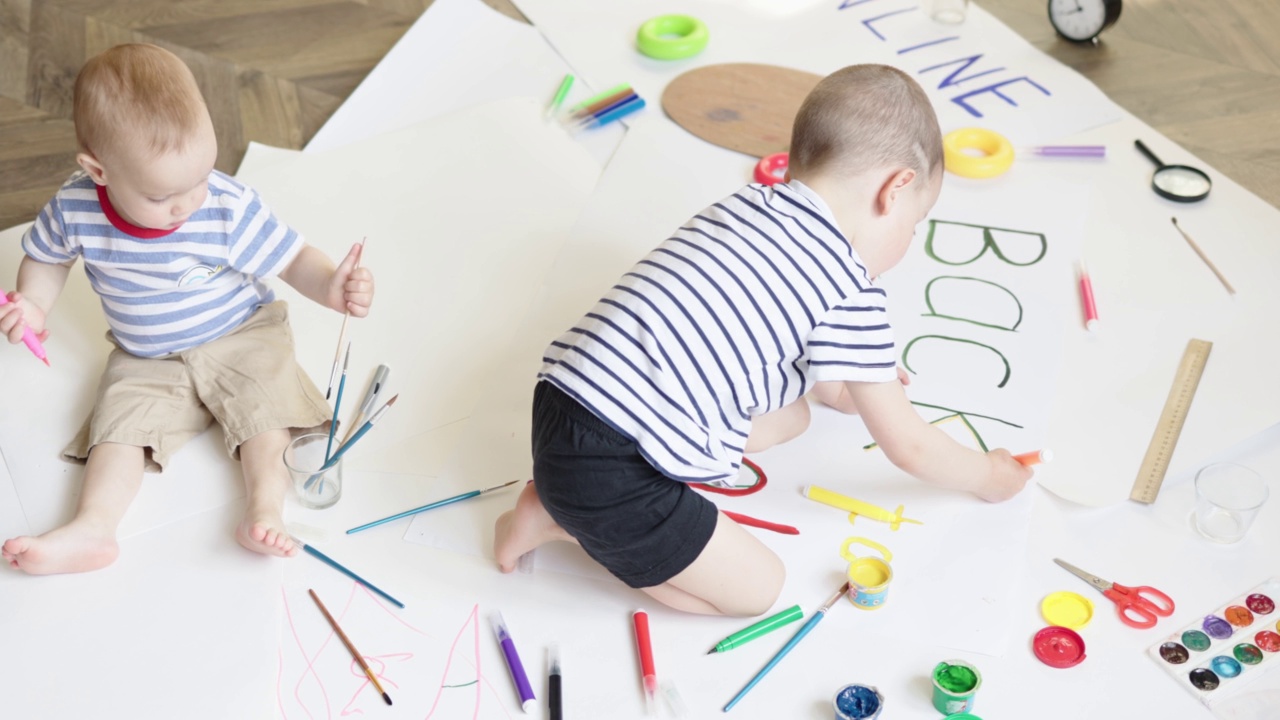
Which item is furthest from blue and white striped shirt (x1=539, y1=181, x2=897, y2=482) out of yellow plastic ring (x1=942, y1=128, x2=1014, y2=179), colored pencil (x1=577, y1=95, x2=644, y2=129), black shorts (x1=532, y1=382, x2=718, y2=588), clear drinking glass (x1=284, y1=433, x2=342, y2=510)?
colored pencil (x1=577, y1=95, x2=644, y2=129)

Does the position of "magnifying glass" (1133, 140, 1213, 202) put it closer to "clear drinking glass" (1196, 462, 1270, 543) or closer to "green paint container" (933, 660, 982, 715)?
"clear drinking glass" (1196, 462, 1270, 543)

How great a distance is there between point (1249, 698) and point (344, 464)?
3.78 ft

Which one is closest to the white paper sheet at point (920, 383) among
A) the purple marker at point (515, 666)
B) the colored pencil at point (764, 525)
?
the colored pencil at point (764, 525)

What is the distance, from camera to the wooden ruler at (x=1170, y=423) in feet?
5.03

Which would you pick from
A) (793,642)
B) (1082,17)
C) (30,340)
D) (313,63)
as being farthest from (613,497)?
(1082,17)

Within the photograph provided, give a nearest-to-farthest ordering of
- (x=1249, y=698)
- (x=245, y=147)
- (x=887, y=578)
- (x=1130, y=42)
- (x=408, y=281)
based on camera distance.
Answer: (x=1249, y=698) < (x=887, y=578) < (x=408, y=281) < (x=245, y=147) < (x=1130, y=42)

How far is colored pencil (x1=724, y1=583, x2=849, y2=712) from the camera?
1.32m

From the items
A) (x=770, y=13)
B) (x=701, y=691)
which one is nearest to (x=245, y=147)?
(x=770, y=13)

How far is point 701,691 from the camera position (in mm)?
1332

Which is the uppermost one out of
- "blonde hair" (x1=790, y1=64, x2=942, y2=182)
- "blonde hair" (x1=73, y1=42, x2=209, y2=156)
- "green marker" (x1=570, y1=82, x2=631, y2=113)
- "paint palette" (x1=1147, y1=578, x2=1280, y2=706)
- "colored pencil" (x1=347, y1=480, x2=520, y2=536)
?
"blonde hair" (x1=73, y1=42, x2=209, y2=156)

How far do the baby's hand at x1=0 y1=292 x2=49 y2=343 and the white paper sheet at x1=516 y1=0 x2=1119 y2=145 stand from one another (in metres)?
1.17

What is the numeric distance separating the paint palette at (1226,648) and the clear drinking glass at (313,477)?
1.03 m

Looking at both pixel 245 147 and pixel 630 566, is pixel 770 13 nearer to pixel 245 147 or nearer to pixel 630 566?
pixel 245 147

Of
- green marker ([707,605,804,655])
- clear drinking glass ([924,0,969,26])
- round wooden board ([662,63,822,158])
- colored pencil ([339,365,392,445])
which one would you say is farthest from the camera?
clear drinking glass ([924,0,969,26])
